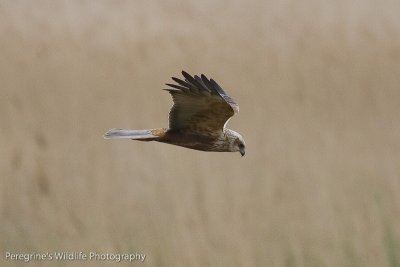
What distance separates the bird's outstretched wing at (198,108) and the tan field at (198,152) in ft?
2.45

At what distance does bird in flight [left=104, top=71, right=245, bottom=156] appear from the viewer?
11.7 ft

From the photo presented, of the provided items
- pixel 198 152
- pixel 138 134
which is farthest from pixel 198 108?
pixel 198 152

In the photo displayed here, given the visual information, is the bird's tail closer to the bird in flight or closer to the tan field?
the bird in flight

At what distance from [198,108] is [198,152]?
1317 mm

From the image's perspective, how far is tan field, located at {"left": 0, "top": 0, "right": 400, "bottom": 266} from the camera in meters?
4.36

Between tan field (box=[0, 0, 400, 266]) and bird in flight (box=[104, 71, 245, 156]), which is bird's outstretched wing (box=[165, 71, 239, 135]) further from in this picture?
tan field (box=[0, 0, 400, 266])

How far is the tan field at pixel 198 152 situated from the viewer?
436cm

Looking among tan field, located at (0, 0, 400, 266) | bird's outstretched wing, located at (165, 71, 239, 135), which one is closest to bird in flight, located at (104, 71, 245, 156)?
bird's outstretched wing, located at (165, 71, 239, 135)

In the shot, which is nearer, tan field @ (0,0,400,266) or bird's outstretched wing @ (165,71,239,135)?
bird's outstretched wing @ (165,71,239,135)

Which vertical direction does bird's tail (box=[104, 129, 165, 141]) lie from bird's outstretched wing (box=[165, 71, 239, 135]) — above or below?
below

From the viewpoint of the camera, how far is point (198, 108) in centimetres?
361

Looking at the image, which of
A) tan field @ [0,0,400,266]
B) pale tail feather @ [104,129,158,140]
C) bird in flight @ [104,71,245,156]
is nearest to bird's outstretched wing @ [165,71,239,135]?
bird in flight @ [104,71,245,156]

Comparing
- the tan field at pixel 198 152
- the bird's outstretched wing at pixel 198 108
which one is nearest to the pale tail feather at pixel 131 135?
the bird's outstretched wing at pixel 198 108

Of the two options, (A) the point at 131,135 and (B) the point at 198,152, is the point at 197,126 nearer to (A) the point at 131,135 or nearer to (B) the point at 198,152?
(A) the point at 131,135
